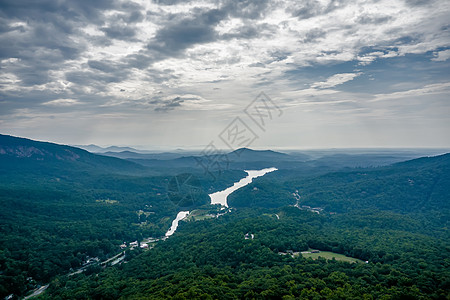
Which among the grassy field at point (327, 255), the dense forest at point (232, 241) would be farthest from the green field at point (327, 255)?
the dense forest at point (232, 241)

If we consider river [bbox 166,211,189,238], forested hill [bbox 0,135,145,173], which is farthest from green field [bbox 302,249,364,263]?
forested hill [bbox 0,135,145,173]

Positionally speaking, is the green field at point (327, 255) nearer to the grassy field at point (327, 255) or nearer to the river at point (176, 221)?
the grassy field at point (327, 255)

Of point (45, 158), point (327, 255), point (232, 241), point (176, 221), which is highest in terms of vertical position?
point (45, 158)

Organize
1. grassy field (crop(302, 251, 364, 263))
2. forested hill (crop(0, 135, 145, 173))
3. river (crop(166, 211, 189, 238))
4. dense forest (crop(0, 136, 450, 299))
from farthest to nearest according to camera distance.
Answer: forested hill (crop(0, 135, 145, 173)) → river (crop(166, 211, 189, 238)) → grassy field (crop(302, 251, 364, 263)) → dense forest (crop(0, 136, 450, 299))

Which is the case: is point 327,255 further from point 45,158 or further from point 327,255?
point 45,158

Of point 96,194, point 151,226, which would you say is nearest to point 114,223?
point 151,226

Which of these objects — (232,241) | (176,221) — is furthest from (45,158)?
(232,241)

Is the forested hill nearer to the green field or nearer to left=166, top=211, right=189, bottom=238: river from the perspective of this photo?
left=166, top=211, right=189, bottom=238: river
